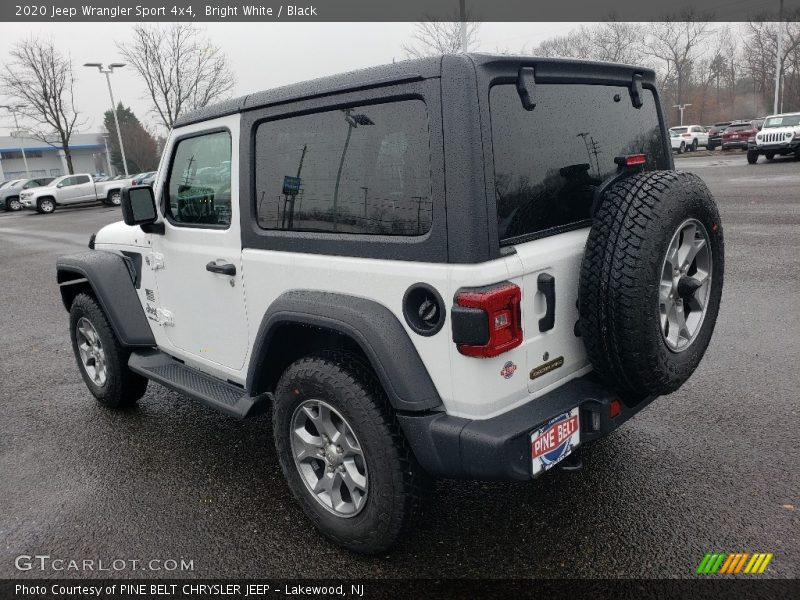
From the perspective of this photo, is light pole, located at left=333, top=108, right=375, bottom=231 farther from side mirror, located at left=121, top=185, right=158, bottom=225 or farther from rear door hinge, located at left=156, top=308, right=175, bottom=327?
rear door hinge, located at left=156, top=308, right=175, bottom=327

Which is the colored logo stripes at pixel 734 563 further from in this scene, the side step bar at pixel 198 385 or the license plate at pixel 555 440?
the side step bar at pixel 198 385

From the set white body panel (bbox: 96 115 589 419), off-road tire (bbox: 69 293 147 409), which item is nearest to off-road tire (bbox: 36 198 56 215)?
off-road tire (bbox: 69 293 147 409)

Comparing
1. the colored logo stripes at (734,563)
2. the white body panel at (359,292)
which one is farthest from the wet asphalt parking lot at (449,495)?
the white body panel at (359,292)

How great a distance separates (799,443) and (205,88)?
3585 cm

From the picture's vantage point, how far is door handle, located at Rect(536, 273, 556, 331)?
2.39m

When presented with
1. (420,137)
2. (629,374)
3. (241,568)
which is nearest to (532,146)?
(420,137)

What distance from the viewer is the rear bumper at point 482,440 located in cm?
221

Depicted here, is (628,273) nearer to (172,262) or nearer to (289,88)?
(289,88)

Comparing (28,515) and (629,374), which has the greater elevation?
(629,374)

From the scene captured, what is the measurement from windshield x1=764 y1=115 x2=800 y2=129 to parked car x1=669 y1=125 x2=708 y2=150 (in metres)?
15.0

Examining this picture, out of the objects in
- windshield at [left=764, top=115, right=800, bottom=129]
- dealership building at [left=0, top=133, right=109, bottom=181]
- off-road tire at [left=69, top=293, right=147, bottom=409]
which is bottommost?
off-road tire at [left=69, top=293, right=147, bottom=409]

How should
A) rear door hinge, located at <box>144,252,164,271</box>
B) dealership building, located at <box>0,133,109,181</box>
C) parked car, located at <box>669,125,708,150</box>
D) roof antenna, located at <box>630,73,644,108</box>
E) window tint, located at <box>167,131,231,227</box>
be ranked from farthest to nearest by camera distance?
1. dealership building, located at <box>0,133,109,181</box>
2. parked car, located at <box>669,125,708,150</box>
3. rear door hinge, located at <box>144,252,164,271</box>
4. window tint, located at <box>167,131,231,227</box>
5. roof antenna, located at <box>630,73,644,108</box>

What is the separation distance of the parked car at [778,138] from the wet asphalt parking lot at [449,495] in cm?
2078

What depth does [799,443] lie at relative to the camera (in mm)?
3348
